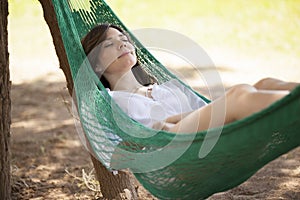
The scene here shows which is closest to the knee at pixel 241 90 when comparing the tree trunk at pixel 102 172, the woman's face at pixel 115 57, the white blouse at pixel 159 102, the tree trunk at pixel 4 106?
the white blouse at pixel 159 102

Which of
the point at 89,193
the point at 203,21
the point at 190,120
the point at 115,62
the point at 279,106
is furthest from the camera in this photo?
the point at 203,21

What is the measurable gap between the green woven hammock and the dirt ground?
2.25ft

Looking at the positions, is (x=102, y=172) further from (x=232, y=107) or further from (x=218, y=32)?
(x=218, y=32)

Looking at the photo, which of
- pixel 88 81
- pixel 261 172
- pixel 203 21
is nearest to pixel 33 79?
pixel 203 21

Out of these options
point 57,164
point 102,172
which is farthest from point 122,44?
point 57,164

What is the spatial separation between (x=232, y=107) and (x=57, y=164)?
74.9 inches

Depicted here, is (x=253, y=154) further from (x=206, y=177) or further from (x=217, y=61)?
(x=217, y=61)

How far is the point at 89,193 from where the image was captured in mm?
3178

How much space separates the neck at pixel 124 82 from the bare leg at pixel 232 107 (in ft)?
1.63

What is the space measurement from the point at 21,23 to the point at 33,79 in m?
1.85

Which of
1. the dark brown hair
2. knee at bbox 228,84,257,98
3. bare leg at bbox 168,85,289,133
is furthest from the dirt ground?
knee at bbox 228,84,257,98

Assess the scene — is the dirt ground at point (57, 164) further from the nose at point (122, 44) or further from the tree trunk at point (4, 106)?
the nose at point (122, 44)

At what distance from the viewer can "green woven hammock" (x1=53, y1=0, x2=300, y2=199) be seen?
1.75 meters

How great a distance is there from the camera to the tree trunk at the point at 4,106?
2727 millimetres
